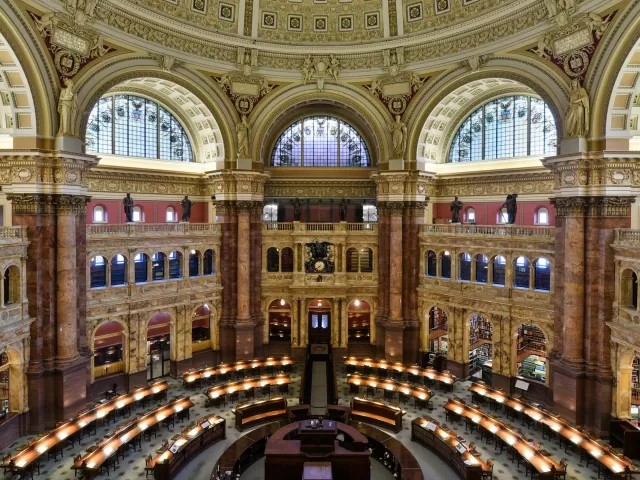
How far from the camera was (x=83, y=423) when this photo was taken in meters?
19.8

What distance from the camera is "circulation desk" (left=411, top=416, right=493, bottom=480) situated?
16.6 meters

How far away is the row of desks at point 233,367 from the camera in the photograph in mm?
26420

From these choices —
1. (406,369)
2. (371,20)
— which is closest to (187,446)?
(406,369)

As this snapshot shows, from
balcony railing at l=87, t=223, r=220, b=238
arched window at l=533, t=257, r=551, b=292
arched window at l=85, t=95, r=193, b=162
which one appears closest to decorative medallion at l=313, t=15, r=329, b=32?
arched window at l=85, t=95, r=193, b=162

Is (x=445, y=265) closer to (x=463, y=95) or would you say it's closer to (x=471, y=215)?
(x=471, y=215)

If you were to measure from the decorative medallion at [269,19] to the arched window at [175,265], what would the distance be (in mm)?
16809

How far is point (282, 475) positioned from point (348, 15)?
28.2 m

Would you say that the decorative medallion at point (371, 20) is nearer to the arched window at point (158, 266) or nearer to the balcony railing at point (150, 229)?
the balcony railing at point (150, 229)

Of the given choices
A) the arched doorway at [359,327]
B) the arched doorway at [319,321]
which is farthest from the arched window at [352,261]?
the arched doorway at [319,321]

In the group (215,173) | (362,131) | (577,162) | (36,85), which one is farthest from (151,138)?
(577,162)

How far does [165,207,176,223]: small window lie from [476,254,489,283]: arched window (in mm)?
21829

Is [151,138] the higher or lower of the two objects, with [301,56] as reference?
lower

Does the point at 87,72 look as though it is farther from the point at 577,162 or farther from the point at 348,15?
the point at 577,162

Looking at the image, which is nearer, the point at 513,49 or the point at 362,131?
the point at 513,49
